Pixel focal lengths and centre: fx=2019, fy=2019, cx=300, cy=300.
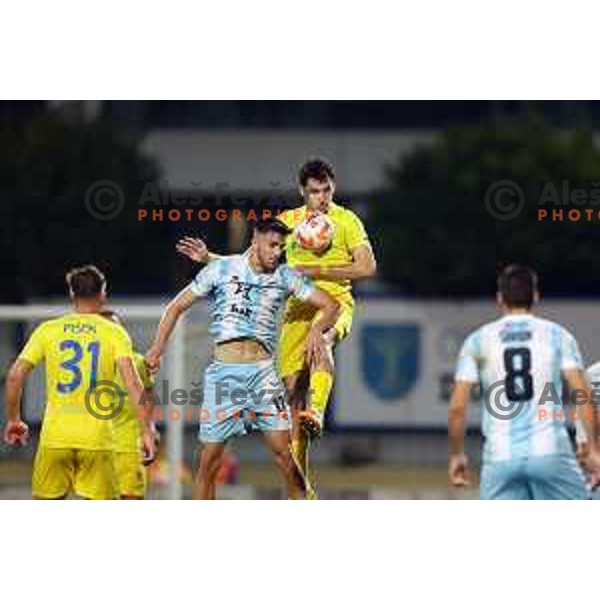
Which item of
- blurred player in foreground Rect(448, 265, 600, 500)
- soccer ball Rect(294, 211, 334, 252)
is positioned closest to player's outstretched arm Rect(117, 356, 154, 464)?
soccer ball Rect(294, 211, 334, 252)

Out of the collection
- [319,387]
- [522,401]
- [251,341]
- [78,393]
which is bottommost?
[522,401]

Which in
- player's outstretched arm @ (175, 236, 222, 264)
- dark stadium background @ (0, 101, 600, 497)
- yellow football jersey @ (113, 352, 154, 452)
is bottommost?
yellow football jersey @ (113, 352, 154, 452)

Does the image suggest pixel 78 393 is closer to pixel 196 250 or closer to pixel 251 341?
pixel 251 341

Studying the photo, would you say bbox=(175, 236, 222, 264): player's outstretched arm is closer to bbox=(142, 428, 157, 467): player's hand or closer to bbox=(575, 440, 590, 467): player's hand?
bbox=(142, 428, 157, 467): player's hand

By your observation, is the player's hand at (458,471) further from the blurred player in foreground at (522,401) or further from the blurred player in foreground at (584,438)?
the blurred player in foreground at (584,438)

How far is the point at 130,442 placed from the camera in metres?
17.0

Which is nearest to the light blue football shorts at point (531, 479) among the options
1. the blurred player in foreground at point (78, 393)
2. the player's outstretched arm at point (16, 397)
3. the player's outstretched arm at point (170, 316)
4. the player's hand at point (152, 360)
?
the blurred player in foreground at point (78, 393)

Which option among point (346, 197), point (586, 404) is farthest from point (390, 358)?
point (586, 404)

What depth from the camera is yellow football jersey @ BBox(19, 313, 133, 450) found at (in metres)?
16.4

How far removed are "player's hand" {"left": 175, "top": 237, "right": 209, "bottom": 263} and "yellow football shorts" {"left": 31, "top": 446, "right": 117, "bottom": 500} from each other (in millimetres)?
1811

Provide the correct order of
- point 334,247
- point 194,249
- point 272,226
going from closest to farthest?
point 272,226 < point 334,247 < point 194,249

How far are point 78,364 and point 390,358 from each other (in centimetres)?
1445

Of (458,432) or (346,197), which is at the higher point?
(346,197)

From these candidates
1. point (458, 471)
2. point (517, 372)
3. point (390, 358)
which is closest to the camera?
point (458, 471)
